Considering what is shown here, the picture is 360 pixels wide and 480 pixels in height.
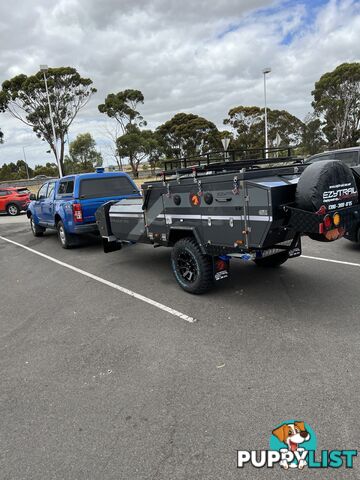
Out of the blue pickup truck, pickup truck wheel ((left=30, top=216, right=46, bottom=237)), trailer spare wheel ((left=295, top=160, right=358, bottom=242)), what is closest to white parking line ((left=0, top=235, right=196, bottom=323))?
the blue pickup truck

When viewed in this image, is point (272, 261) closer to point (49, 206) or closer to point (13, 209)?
point (49, 206)

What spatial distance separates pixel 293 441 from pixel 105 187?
24.4 ft

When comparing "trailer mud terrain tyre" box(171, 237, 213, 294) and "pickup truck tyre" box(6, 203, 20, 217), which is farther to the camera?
"pickup truck tyre" box(6, 203, 20, 217)

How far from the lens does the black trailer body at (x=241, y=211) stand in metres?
4.12

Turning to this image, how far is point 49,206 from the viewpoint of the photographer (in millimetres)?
9992

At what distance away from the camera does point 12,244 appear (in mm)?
11234

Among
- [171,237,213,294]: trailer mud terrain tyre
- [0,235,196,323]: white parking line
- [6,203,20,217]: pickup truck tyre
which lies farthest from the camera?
[6,203,20,217]: pickup truck tyre

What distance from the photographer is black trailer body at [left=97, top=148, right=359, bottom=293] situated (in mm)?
4117

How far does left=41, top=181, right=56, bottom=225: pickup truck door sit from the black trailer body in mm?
4765

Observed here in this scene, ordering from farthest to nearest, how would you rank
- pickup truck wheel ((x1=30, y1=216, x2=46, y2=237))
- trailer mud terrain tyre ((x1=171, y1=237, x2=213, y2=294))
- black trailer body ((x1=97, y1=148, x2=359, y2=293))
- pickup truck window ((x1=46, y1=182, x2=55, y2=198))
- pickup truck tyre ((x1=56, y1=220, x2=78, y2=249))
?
pickup truck wheel ((x1=30, y1=216, x2=46, y2=237)) < pickup truck window ((x1=46, y1=182, x2=55, y2=198)) < pickup truck tyre ((x1=56, y1=220, x2=78, y2=249)) < trailer mud terrain tyre ((x1=171, y1=237, x2=213, y2=294)) < black trailer body ((x1=97, y1=148, x2=359, y2=293))

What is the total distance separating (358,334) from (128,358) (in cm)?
239

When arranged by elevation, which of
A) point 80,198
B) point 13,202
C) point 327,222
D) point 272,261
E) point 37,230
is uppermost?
point 80,198

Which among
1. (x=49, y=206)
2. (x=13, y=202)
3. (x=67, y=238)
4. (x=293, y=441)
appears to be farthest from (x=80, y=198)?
(x=13, y=202)

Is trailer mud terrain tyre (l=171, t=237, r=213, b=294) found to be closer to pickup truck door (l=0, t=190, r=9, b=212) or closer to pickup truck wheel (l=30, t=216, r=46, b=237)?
pickup truck wheel (l=30, t=216, r=46, b=237)
